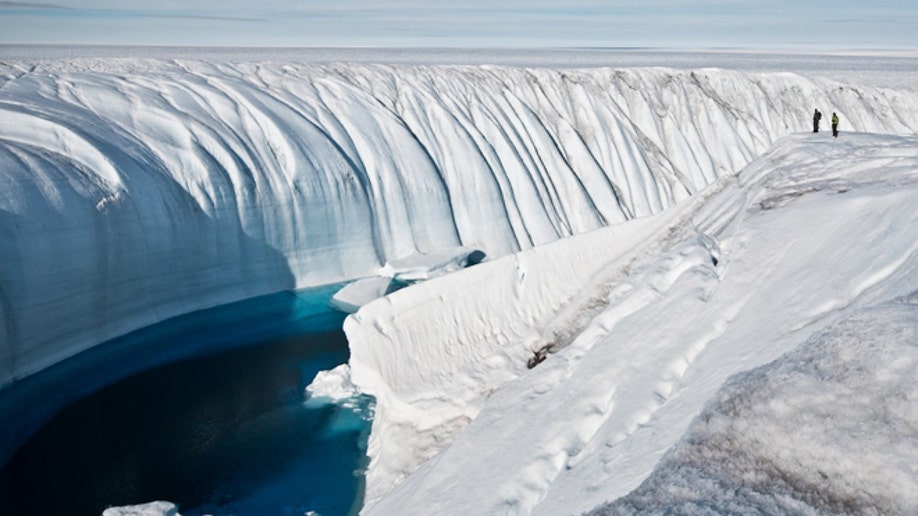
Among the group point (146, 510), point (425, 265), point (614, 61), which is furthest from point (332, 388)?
point (614, 61)

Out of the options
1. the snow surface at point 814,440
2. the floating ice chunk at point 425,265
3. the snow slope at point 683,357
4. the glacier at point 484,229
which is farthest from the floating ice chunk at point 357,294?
the snow surface at point 814,440

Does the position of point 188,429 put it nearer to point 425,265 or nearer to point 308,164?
point 425,265

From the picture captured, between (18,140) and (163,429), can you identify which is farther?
(18,140)

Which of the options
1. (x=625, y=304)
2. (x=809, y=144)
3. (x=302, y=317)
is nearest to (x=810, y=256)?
(x=625, y=304)

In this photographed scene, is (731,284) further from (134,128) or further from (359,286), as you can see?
(134,128)

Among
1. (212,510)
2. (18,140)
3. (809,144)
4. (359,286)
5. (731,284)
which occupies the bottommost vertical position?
(212,510)
